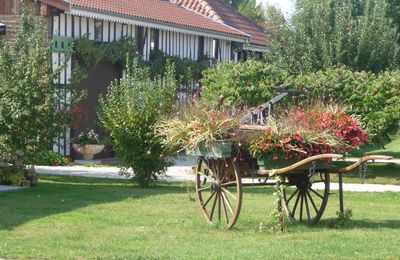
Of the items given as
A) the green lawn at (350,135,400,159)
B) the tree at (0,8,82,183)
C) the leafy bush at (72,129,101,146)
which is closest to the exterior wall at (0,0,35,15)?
the leafy bush at (72,129,101,146)

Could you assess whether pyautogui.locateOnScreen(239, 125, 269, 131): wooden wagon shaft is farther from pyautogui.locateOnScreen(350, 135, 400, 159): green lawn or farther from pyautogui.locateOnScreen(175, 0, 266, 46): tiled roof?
pyautogui.locateOnScreen(175, 0, 266, 46): tiled roof

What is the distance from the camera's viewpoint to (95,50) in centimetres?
2362

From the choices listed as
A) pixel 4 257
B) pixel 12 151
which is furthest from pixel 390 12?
pixel 4 257

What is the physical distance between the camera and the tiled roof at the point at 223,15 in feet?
110

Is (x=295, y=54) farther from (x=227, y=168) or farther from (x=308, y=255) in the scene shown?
(x=308, y=255)

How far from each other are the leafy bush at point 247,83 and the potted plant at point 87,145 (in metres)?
3.74

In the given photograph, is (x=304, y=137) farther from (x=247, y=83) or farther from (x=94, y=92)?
(x=94, y=92)

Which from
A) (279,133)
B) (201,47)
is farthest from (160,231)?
(201,47)

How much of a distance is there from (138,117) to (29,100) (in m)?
2.11

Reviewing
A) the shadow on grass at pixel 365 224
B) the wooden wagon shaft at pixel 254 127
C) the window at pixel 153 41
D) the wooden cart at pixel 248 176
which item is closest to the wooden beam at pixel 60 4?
the window at pixel 153 41

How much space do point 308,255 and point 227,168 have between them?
2405mm

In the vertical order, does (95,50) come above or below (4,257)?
above

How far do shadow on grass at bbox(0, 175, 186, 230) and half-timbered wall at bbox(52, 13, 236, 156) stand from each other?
4.49 ft

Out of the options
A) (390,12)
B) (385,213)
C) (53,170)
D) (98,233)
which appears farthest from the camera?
(390,12)
